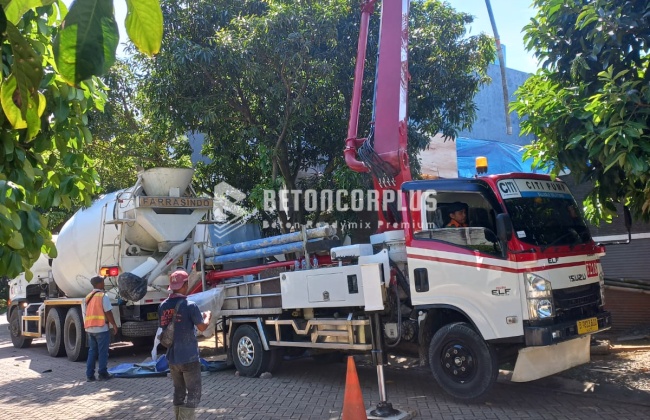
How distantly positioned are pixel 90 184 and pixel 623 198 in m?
5.91

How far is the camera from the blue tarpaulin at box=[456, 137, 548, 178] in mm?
12719

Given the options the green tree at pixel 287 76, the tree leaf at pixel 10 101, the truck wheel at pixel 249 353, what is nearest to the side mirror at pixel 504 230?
the truck wheel at pixel 249 353

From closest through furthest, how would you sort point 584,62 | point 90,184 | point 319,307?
point 90,184, point 584,62, point 319,307

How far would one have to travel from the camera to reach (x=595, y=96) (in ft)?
19.2

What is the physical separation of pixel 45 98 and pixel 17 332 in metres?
13.6

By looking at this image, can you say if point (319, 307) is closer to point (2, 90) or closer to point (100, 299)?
point (100, 299)

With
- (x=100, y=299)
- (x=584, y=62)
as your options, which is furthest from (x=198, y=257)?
(x=584, y=62)

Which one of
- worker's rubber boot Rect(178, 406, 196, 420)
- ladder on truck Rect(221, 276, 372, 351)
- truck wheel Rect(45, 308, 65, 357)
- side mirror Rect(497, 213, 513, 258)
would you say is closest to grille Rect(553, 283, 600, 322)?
side mirror Rect(497, 213, 513, 258)

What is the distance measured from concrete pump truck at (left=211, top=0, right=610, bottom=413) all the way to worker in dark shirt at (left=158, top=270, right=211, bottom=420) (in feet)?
5.99

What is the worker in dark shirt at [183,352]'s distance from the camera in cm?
552

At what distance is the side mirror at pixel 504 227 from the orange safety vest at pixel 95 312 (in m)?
6.31

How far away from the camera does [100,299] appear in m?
9.27

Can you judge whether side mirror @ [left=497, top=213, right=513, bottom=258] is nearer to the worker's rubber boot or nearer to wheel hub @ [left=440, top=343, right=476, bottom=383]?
wheel hub @ [left=440, top=343, right=476, bottom=383]

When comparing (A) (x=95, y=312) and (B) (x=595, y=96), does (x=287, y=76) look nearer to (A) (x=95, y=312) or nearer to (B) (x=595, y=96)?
(A) (x=95, y=312)
